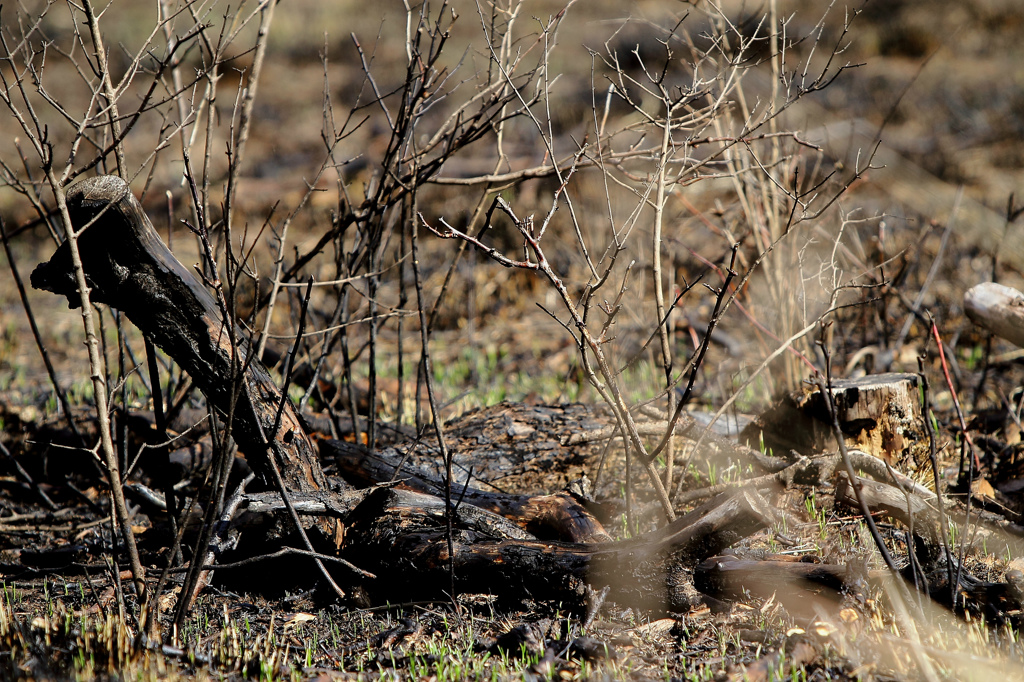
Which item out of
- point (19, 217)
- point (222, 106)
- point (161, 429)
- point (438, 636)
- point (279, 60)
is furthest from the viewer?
point (279, 60)

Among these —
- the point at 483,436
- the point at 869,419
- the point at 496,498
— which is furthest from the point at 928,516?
the point at 483,436

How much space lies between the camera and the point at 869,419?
322 centimetres

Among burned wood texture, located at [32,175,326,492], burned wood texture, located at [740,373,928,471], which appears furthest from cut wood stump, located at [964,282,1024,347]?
burned wood texture, located at [32,175,326,492]

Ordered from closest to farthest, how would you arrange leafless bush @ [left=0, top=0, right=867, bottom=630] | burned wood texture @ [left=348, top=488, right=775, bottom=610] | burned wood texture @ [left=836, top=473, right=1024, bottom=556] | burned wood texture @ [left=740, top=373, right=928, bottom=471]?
burned wood texture @ [left=348, top=488, right=775, bottom=610] → leafless bush @ [left=0, top=0, right=867, bottom=630] → burned wood texture @ [left=836, top=473, right=1024, bottom=556] → burned wood texture @ [left=740, top=373, right=928, bottom=471]

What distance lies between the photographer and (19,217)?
10.3 m

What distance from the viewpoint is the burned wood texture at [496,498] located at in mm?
2645

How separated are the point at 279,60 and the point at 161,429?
18635 millimetres

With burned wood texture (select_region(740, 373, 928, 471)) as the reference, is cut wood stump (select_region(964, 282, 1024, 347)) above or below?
above

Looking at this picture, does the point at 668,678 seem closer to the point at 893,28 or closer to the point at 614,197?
the point at 614,197

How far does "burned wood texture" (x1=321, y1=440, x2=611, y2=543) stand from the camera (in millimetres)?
2645

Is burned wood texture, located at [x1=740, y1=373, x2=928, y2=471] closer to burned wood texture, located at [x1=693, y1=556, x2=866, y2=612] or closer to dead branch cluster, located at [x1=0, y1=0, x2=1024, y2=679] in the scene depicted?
dead branch cluster, located at [x1=0, y1=0, x2=1024, y2=679]

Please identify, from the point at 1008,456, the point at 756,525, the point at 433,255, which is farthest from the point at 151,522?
the point at 433,255

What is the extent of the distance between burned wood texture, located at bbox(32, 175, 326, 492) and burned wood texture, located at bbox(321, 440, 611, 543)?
1.51ft

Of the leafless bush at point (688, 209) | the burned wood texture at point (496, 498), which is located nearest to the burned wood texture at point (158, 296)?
the burned wood texture at point (496, 498)
